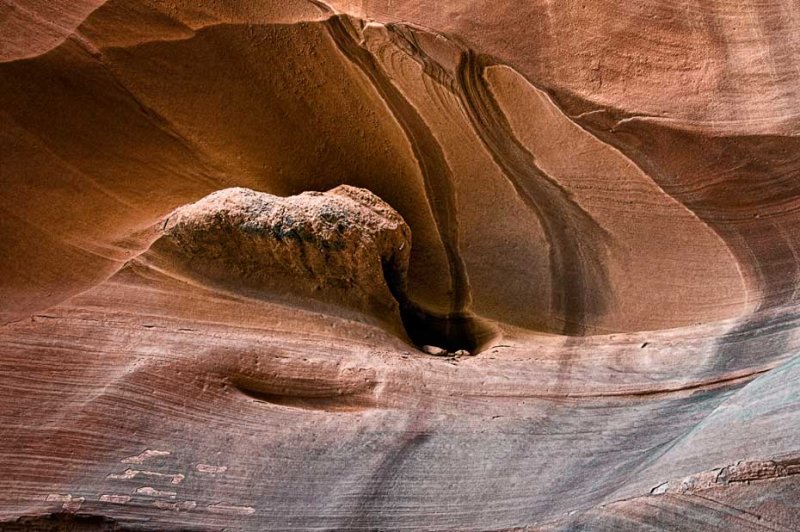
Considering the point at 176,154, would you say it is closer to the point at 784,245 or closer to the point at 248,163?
the point at 248,163

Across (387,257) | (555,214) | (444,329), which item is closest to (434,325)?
(444,329)

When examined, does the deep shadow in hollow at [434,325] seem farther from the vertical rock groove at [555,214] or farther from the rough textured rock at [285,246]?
the vertical rock groove at [555,214]

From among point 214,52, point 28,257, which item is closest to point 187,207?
point 28,257

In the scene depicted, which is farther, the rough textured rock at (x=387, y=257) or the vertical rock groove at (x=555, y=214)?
the vertical rock groove at (x=555, y=214)

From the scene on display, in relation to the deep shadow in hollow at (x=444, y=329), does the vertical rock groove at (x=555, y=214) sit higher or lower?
higher

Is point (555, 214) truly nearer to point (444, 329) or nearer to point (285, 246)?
point (444, 329)

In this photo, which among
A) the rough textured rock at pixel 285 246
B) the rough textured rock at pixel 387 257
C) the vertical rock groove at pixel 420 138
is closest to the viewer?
the rough textured rock at pixel 387 257

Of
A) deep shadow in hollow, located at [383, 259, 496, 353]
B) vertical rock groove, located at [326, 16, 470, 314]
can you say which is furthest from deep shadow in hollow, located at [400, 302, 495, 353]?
vertical rock groove, located at [326, 16, 470, 314]

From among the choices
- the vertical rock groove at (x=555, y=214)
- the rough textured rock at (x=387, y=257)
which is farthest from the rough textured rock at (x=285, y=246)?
the vertical rock groove at (x=555, y=214)
